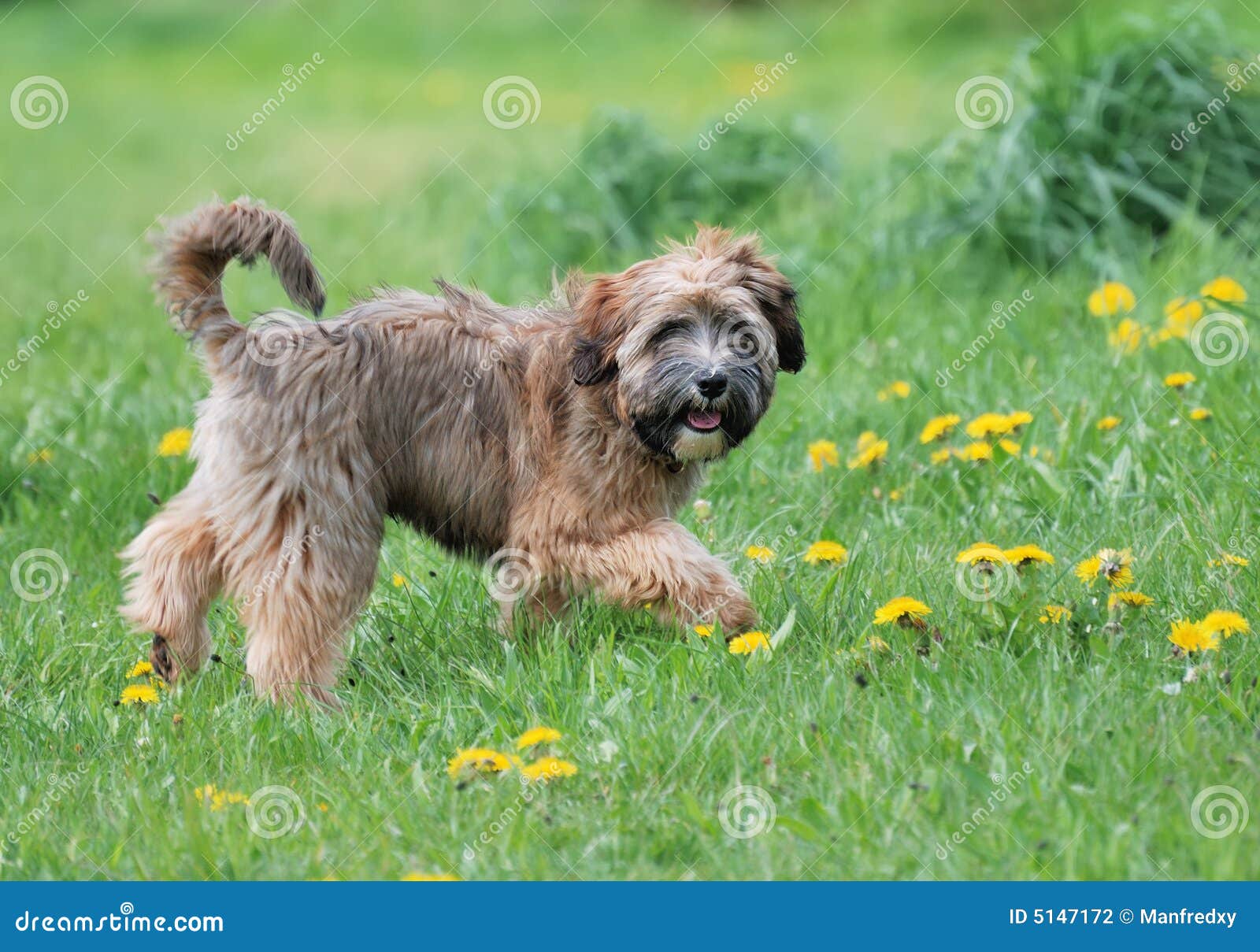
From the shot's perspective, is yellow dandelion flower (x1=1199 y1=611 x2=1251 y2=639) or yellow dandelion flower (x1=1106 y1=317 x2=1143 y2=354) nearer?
yellow dandelion flower (x1=1199 y1=611 x2=1251 y2=639)

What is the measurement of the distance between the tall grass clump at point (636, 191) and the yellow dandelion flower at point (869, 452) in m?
3.19

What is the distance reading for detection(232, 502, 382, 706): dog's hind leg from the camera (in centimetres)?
438

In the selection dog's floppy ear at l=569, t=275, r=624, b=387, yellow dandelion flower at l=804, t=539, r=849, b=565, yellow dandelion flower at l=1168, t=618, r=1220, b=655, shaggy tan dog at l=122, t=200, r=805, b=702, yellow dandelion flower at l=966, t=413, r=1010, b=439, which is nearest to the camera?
yellow dandelion flower at l=1168, t=618, r=1220, b=655

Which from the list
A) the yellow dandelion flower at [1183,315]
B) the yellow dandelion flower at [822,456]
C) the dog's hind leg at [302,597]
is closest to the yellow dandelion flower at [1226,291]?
the yellow dandelion flower at [1183,315]

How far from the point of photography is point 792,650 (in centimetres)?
423

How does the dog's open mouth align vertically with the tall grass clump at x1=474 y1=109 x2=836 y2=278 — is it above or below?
below

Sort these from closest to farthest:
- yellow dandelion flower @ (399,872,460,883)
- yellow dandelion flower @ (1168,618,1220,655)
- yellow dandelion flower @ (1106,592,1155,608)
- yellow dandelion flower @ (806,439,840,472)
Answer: yellow dandelion flower @ (399,872,460,883), yellow dandelion flower @ (1168,618,1220,655), yellow dandelion flower @ (1106,592,1155,608), yellow dandelion flower @ (806,439,840,472)

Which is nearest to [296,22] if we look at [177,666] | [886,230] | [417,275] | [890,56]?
[890,56]

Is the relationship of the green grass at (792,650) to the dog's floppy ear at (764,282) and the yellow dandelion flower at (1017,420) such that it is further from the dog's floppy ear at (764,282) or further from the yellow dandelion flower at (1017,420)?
the dog's floppy ear at (764,282)

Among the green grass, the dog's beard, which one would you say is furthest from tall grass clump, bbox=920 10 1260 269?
the dog's beard

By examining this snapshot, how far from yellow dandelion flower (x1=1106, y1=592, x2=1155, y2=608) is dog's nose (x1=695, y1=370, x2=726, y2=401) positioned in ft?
3.88

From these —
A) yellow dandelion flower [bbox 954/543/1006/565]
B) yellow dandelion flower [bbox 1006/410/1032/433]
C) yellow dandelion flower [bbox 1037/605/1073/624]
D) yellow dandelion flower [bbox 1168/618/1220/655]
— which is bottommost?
yellow dandelion flower [bbox 1037/605/1073/624]

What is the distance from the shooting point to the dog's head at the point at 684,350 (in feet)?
14.3

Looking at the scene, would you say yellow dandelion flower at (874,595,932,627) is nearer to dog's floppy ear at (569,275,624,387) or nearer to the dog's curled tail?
dog's floppy ear at (569,275,624,387)
